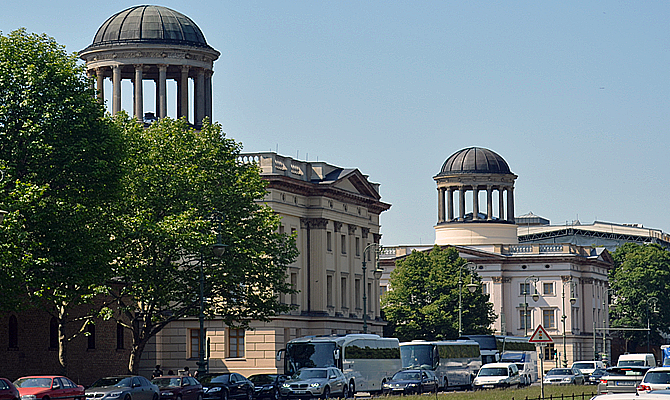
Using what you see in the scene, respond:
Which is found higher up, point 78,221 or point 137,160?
point 137,160

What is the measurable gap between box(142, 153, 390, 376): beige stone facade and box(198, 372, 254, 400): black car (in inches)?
1052

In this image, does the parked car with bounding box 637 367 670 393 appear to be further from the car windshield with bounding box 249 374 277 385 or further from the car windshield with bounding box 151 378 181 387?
the car windshield with bounding box 249 374 277 385

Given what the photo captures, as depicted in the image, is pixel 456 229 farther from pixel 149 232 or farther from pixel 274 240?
pixel 149 232

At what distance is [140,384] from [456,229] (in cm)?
11888

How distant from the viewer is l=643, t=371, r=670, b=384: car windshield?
47812 millimetres

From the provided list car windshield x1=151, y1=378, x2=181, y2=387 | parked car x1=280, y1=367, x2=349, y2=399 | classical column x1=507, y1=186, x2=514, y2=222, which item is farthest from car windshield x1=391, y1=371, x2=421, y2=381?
classical column x1=507, y1=186, x2=514, y2=222

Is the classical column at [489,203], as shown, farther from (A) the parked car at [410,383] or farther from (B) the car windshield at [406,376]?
(B) the car windshield at [406,376]

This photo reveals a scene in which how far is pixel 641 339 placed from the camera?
159125mm

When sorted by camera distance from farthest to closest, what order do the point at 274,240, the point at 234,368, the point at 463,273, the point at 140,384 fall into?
the point at 463,273, the point at 234,368, the point at 274,240, the point at 140,384

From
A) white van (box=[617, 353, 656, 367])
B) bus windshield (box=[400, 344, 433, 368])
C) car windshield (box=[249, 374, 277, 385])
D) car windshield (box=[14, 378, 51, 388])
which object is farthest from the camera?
bus windshield (box=[400, 344, 433, 368])

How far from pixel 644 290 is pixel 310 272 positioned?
65.8 m

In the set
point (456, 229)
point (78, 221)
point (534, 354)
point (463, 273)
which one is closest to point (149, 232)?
point (78, 221)

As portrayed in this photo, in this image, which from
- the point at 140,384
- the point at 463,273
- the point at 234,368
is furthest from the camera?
the point at 463,273

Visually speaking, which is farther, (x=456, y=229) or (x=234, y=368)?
(x=456, y=229)
